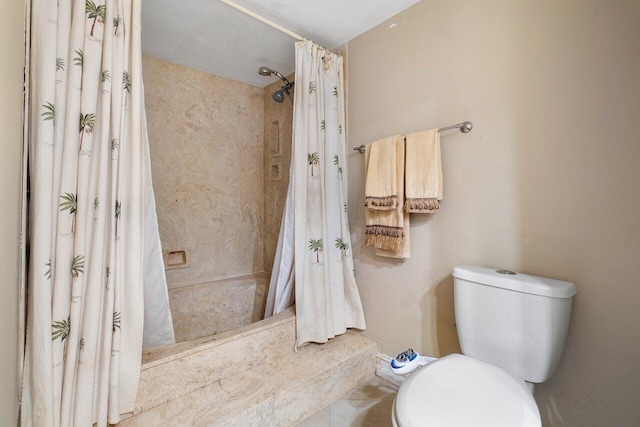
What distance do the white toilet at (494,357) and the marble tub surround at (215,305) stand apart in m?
1.55

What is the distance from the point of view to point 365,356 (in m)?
1.63

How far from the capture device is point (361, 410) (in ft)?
4.65

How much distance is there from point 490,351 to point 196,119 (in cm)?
237

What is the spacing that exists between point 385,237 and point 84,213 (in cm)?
132

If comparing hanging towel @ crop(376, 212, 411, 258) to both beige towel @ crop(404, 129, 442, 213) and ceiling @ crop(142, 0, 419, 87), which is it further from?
ceiling @ crop(142, 0, 419, 87)

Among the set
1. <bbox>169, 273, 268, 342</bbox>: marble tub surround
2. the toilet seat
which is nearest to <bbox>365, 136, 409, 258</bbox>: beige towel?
the toilet seat

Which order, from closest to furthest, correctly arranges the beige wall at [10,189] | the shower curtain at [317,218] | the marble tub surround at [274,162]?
the beige wall at [10,189], the shower curtain at [317,218], the marble tub surround at [274,162]

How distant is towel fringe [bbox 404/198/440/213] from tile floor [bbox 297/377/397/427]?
1027mm

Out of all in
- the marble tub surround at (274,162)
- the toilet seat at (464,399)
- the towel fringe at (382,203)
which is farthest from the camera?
the marble tub surround at (274,162)

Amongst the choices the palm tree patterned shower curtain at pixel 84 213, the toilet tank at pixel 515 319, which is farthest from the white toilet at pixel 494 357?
the palm tree patterned shower curtain at pixel 84 213

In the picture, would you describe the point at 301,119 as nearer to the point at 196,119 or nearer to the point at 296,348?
the point at 196,119

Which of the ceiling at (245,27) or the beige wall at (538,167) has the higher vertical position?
the ceiling at (245,27)

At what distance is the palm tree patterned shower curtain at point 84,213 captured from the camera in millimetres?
869

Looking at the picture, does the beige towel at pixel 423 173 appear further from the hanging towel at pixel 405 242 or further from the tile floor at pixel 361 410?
the tile floor at pixel 361 410
